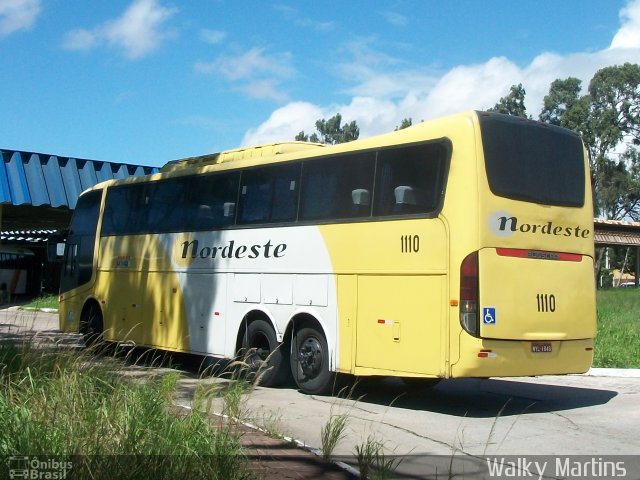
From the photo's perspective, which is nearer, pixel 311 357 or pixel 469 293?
pixel 469 293

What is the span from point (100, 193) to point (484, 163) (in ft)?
32.5

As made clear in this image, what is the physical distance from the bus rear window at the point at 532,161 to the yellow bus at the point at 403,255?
0.02m

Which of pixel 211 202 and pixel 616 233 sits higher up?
pixel 616 233

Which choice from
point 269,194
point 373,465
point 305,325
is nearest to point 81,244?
point 269,194

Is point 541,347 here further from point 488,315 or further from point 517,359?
point 488,315

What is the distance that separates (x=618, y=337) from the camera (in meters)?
17.0

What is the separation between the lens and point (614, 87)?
6009 centimetres

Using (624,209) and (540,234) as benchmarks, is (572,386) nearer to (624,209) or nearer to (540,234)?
(540,234)

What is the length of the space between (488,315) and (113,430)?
505 cm

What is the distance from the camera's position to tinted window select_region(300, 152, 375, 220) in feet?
34.7

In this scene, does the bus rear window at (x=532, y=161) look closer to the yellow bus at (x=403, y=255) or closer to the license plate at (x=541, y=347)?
the yellow bus at (x=403, y=255)

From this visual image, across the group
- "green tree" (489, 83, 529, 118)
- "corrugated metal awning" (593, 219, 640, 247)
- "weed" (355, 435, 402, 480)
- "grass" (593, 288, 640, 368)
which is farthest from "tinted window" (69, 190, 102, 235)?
"green tree" (489, 83, 529, 118)

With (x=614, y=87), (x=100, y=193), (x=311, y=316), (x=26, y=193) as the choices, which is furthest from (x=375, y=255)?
(x=614, y=87)

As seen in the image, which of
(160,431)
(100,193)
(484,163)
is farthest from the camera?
(100,193)
